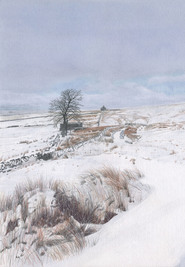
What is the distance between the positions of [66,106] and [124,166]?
1.16 m

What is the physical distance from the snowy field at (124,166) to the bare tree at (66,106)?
0.18 m

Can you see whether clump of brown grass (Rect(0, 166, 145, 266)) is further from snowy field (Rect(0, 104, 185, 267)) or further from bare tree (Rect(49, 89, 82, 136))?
bare tree (Rect(49, 89, 82, 136))

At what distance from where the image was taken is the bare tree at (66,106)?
203 cm

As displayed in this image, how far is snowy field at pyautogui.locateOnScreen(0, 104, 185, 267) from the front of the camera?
0.89m

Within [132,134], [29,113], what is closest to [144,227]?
[132,134]

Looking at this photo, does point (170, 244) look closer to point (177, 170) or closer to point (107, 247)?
point (107, 247)

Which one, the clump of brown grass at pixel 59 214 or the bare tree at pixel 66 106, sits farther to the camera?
the bare tree at pixel 66 106

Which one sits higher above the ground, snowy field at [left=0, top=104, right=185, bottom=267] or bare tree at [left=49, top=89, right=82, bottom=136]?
bare tree at [left=49, top=89, right=82, bottom=136]

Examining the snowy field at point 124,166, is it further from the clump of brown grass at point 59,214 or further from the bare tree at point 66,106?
the bare tree at point 66,106

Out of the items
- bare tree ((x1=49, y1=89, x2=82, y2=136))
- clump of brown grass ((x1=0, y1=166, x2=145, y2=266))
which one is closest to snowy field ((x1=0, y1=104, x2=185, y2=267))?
clump of brown grass ((x1=0, y1=166, x2=145, y2=266))

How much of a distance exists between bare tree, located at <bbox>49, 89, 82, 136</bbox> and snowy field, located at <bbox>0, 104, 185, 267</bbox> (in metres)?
0.18

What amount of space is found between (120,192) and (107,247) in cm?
49

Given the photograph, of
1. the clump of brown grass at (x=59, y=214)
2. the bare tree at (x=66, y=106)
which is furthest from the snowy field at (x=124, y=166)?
the bare tree at (x=66, y=106)

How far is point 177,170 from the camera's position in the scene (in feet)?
5.87
